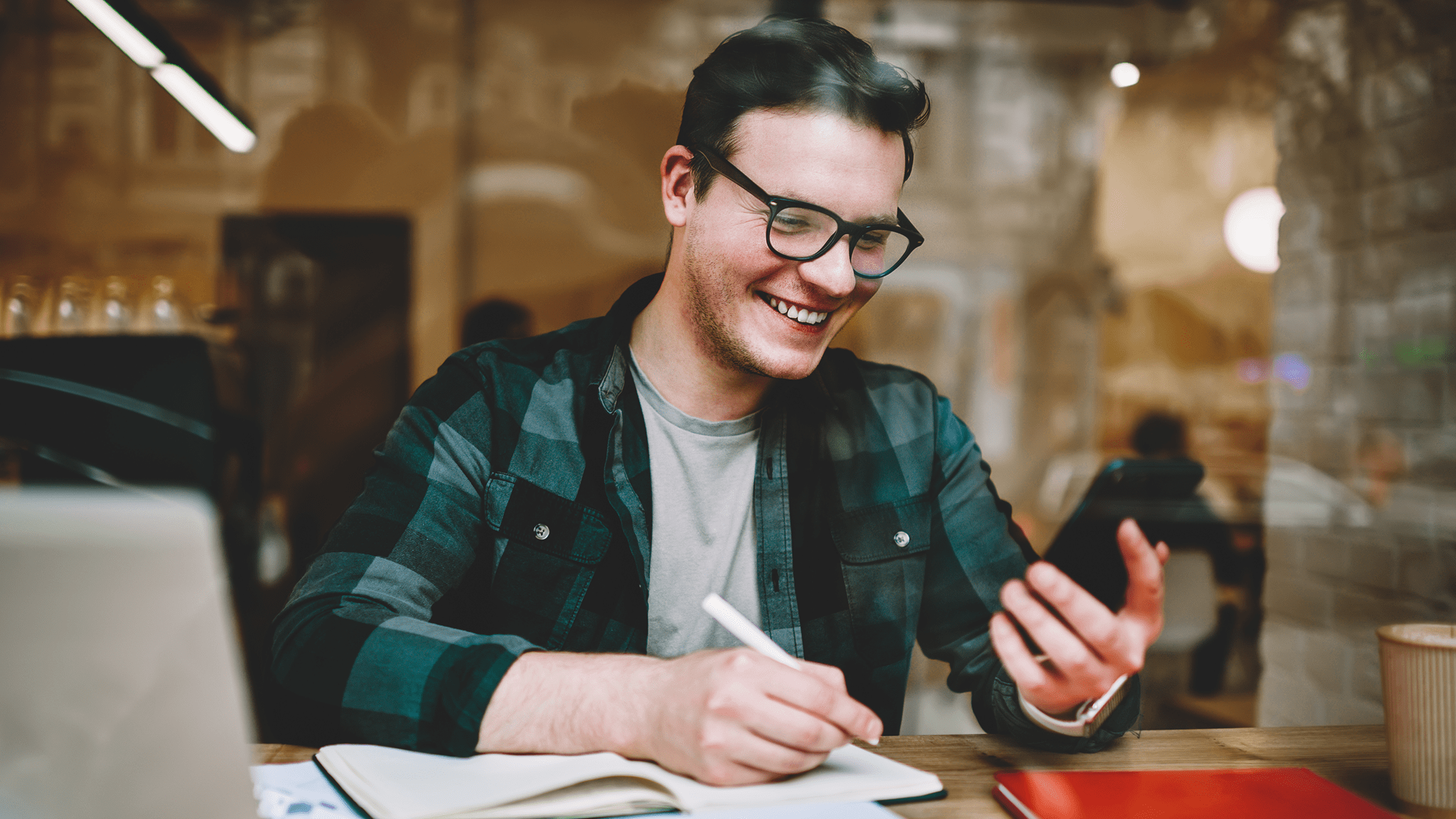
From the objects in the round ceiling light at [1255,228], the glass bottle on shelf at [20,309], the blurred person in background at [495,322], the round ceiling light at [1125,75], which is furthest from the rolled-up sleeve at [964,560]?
the round ceiling light at [1125,75]

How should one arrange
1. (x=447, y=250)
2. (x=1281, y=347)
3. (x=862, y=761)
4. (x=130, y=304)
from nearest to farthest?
(x=862, y=761)
(x=1281, y=347)
(x=130, y=304)
(x=447, y=250)

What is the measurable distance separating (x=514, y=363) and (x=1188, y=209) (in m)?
2.65

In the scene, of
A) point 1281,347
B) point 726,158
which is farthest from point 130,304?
point 1281,347

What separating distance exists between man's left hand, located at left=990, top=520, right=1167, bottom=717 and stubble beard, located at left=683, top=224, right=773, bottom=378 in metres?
0.43

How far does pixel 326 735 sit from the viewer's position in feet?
2.33

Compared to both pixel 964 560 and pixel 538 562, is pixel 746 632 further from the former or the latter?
pixel 964 560

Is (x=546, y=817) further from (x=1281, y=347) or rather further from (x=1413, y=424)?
(x=1281, y=347)

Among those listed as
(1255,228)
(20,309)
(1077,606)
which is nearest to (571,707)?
(1077,606)

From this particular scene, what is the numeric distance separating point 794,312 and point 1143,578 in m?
0.44

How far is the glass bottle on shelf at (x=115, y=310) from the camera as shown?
1.68 m

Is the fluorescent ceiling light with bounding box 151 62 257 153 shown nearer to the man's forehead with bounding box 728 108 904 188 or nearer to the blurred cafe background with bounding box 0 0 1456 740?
the blurred cafe background with bounding box 0 0 1456 740

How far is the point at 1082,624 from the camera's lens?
643 mm

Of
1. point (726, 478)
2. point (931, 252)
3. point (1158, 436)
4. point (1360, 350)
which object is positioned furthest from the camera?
point (1158, 436)

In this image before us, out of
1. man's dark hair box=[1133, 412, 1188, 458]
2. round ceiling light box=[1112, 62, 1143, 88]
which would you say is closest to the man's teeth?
round ceiling light box=[1112, 62, 1143, 88]
